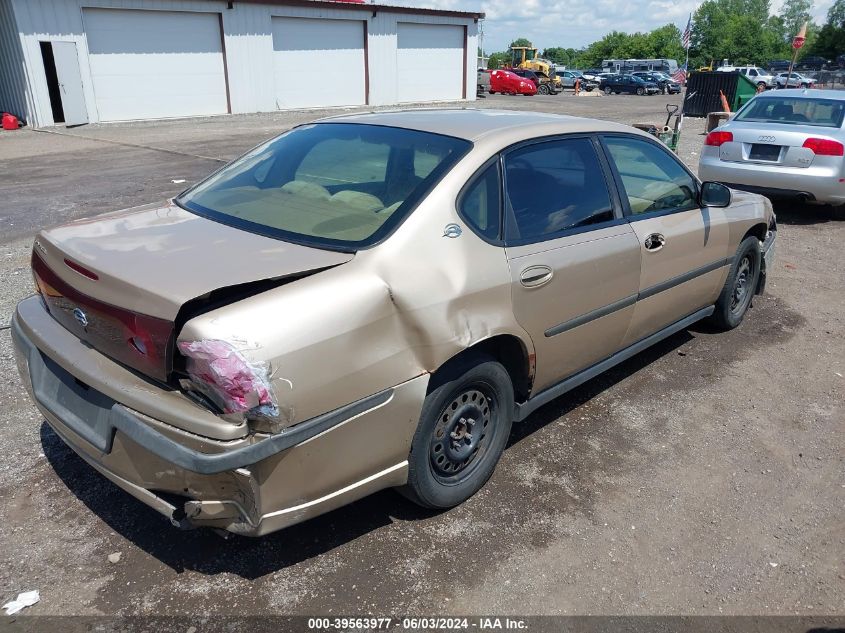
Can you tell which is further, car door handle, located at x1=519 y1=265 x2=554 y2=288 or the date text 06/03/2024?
car door handle, located at x1=519 y1=265 x2=554 y2=288

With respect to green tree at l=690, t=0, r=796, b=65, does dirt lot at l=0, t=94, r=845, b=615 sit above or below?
below

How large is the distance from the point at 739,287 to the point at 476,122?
9.63 feet

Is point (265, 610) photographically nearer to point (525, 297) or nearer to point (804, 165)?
point (525, 297)

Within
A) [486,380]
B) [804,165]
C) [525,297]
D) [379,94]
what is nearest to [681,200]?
[525,297]

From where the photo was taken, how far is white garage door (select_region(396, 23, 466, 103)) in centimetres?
3025

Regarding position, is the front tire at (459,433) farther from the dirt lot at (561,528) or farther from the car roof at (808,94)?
the car roof at (808,94)

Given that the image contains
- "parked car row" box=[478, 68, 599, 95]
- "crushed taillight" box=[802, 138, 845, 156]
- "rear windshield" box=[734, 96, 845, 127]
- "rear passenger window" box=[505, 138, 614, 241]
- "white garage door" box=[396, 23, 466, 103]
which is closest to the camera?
"rear passenger window" box=[505, 138, 614, 241]

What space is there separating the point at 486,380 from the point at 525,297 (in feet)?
1.36

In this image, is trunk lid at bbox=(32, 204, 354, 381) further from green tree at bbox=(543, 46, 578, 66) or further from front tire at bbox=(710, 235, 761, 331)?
green tree at bbox=(543, 46, 578, 66)

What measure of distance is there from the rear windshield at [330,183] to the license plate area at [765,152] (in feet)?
22.3

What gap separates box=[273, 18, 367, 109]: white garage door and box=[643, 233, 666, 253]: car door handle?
24237 millimetres

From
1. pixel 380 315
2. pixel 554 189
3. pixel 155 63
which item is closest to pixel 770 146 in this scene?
pixel 554 189

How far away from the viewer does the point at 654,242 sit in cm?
396

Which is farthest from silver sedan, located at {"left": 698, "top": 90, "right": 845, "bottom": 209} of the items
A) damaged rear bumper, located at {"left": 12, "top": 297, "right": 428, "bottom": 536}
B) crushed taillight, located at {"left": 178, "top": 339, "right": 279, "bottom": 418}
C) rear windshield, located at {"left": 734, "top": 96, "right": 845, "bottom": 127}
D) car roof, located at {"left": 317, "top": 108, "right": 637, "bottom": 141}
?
crushed taillight, located at {"left": 178, "top": 339, "right": 279, "bottom": 418}
